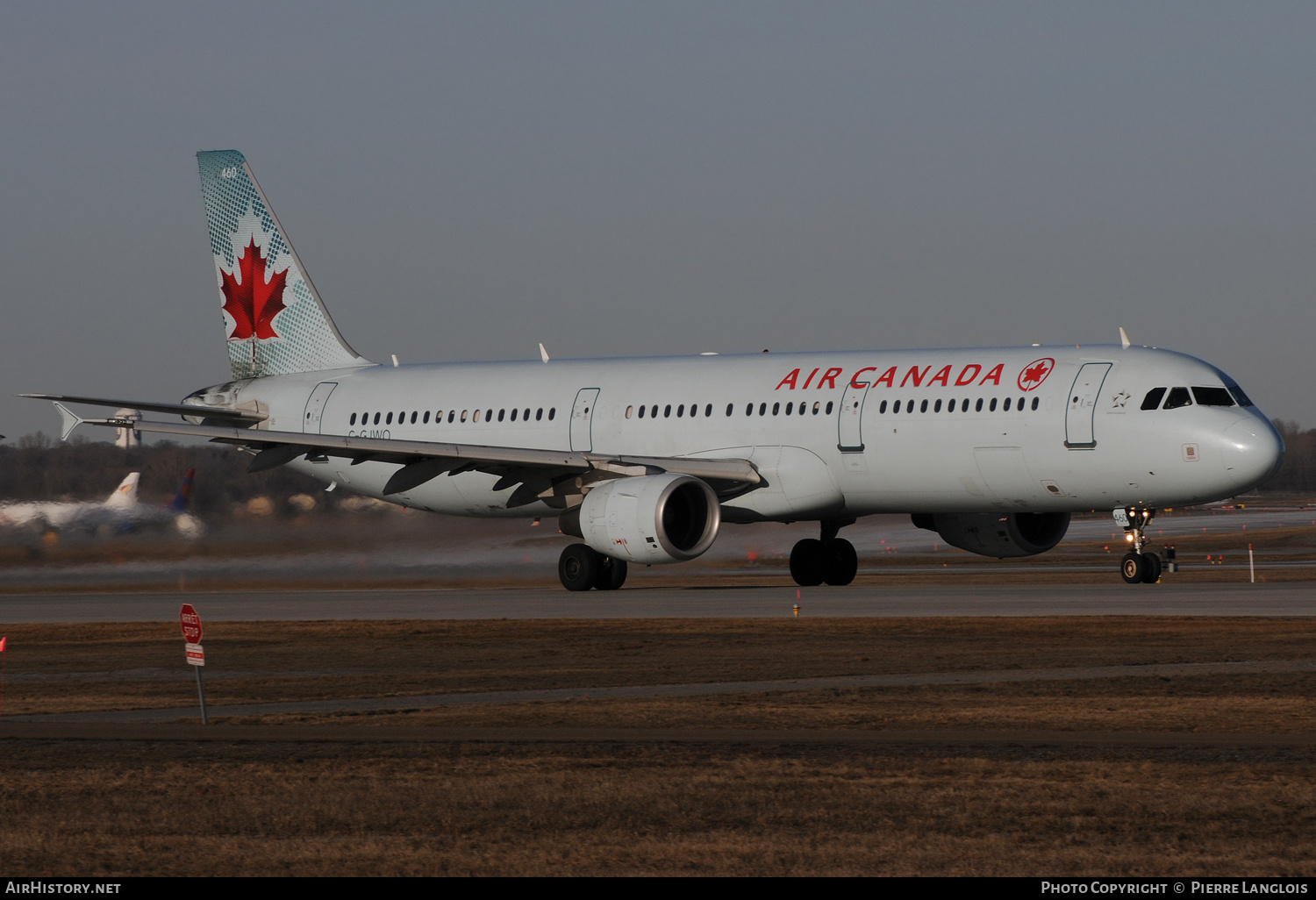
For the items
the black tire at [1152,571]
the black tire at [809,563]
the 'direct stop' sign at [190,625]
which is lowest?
the 'direct stop' sign at [190,625]

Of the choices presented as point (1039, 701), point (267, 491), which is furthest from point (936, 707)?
point (267, 491)

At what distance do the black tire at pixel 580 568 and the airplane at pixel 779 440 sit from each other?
0.12ft

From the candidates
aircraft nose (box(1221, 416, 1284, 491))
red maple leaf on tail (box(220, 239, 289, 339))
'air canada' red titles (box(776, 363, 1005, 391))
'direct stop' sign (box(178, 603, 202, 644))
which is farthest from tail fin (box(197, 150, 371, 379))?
'direct stop' sign (box(178, 603, 202, 644))

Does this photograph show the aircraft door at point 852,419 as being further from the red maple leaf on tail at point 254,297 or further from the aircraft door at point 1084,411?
the red maple leaf on tail at point 254,297

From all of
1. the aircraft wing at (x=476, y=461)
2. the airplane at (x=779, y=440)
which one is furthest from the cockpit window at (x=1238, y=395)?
the aircraft wing at (x=476, y=461)

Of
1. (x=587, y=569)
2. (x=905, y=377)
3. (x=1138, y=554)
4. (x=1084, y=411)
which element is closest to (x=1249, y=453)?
(x=1084, y=411)

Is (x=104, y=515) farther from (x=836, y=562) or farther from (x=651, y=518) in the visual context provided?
(x=836, y=562)

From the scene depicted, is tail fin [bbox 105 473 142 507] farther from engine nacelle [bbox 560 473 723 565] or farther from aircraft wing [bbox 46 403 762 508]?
engine nacelle [bbox 560 473 723 565]

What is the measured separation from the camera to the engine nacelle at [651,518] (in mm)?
31609

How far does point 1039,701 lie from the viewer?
16.0m

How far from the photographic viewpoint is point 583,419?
37344mm

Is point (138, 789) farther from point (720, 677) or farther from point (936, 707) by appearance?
point (720, 677)

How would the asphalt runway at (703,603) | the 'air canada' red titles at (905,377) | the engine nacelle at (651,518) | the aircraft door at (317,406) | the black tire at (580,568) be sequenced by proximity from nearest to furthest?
the asphalt runway at (703,603), the engine nacelle at (651,518), the 'air canada' red titles at (905,377), the black tire at (580,568), the aircraft door at (317,406)

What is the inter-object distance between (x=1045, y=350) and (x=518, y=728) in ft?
64.9
